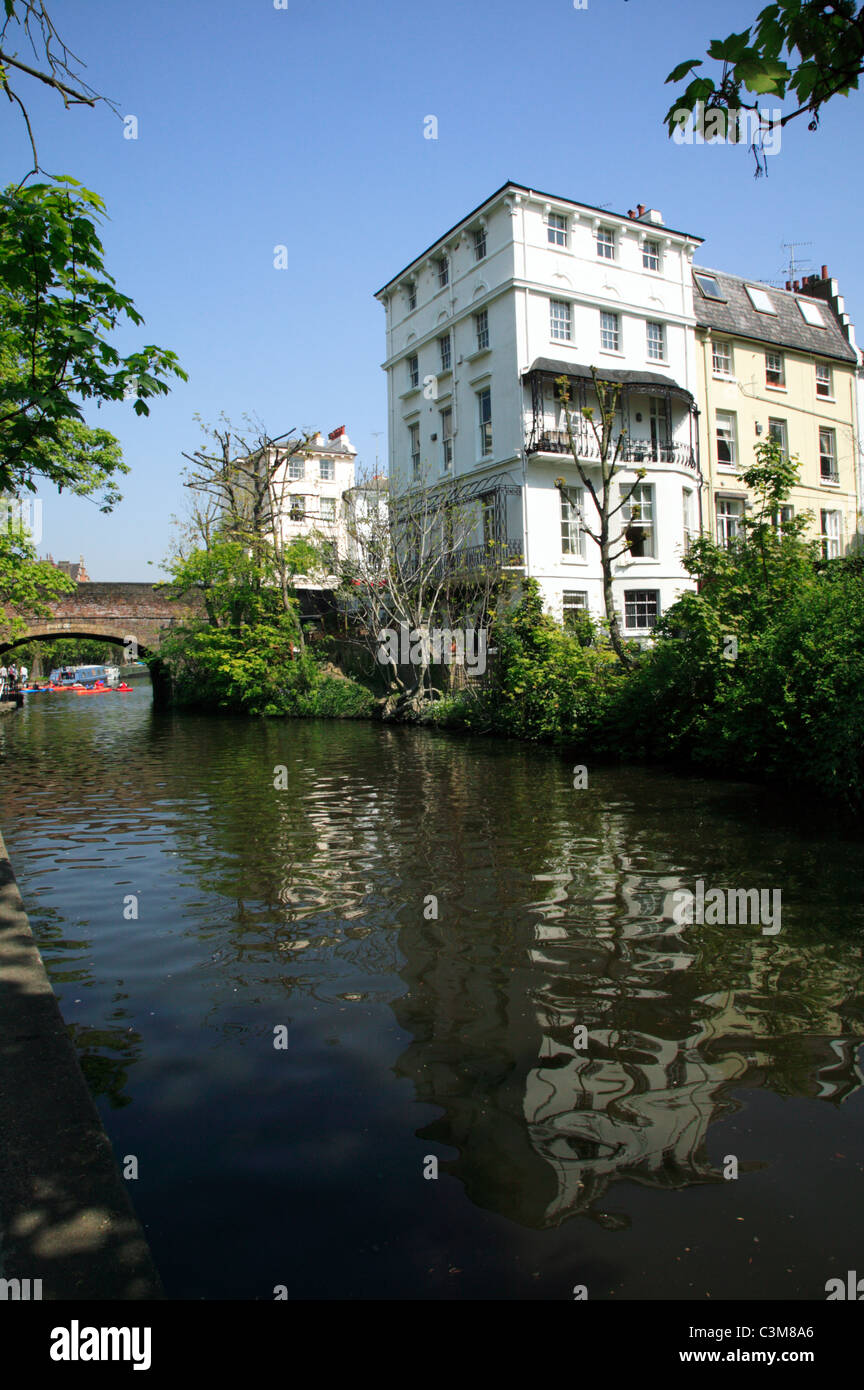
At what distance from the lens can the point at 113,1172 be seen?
304cm

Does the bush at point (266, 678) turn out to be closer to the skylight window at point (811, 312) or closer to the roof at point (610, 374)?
the roof at point (610, 374)

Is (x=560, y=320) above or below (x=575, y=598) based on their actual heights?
above

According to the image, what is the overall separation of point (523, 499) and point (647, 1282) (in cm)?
2640

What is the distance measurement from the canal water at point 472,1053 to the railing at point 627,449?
19.8 metres

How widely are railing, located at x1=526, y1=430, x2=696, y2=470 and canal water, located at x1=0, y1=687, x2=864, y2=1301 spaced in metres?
19.8

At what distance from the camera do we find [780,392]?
3369 centimetres

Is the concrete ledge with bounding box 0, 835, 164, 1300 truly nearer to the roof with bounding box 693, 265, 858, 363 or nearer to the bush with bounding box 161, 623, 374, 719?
the bush with bounding box 161, 623, 374, 719

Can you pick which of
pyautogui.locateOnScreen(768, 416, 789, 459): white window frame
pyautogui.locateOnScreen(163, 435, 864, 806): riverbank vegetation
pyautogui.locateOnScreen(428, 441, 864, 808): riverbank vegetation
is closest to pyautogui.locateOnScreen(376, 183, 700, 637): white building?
pyautogui.locateOnScreen(163, 435, 864, 806): riverbank vegetation

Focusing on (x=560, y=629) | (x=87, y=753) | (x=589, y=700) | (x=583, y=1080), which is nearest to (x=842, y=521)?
(x=560, y=629)

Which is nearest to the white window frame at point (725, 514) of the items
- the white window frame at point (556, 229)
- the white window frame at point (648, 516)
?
the white window frame at point (648, 516)

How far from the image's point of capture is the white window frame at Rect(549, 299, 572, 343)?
A: 29.0 metres

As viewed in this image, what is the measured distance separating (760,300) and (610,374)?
1155 cm

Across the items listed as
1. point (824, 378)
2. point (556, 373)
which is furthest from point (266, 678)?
point (824, 378)

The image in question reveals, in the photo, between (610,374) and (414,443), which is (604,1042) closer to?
(610,374)
